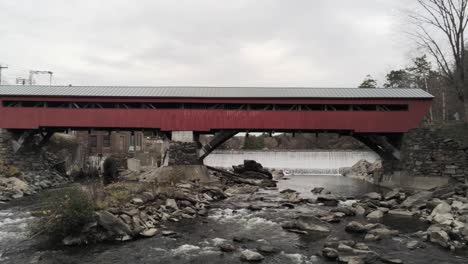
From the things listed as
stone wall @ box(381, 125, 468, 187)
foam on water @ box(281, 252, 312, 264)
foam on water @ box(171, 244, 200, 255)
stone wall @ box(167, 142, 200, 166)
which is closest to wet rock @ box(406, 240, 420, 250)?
foam on water @ box(281, 252, 312, 264)

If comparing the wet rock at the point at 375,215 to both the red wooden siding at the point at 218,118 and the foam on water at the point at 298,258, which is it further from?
the red wooden siding at the point at 218,118

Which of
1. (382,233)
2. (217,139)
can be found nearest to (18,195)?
(217,139)

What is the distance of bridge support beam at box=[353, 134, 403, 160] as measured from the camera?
20594 millimetres

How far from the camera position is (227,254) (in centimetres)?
860

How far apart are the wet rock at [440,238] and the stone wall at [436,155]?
361 inches

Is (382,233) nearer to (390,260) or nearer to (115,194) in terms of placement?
(390,260)

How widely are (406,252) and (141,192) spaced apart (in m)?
9.23

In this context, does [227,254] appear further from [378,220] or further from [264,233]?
[378,220]

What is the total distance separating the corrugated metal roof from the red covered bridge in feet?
0.18

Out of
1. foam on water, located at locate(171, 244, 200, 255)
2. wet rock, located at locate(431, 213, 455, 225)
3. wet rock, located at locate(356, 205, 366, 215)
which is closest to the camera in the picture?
foam on water, located at locate(171, 244, 200, 255)

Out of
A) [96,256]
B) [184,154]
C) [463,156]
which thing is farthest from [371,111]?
[96,256]

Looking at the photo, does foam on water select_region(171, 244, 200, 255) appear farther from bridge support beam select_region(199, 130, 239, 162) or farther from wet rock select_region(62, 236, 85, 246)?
bridge support beam select_region(199, 130, 239, 162)

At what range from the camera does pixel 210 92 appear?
21219 millimetres

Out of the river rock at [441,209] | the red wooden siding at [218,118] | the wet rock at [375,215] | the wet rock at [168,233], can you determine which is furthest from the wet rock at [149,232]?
the red wooden siding at [218,118]
